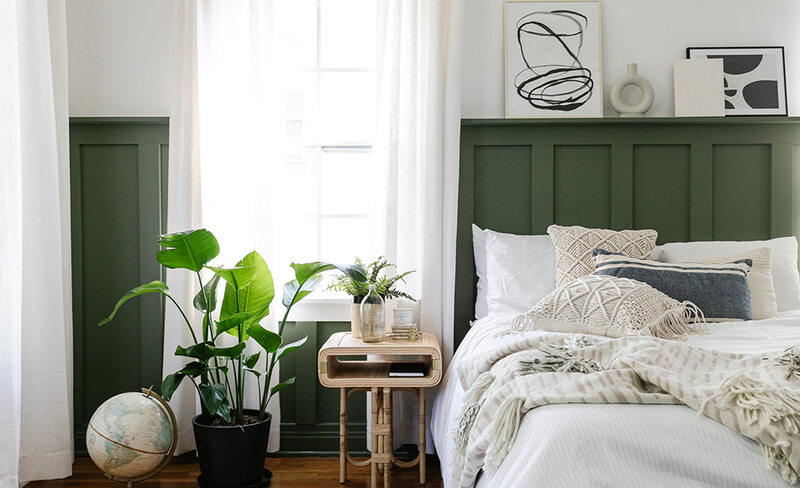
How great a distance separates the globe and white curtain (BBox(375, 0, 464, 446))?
108 cm

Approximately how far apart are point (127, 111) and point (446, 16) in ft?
5.52

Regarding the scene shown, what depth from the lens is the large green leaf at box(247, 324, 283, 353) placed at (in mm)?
2695

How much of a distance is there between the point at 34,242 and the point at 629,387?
253cm

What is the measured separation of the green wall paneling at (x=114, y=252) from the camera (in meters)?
3.26

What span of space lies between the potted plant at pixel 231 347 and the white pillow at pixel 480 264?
0.68m

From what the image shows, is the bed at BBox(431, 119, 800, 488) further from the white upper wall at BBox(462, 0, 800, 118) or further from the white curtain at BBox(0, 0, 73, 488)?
the white curtain at BBox(0, 0, 73, 488)

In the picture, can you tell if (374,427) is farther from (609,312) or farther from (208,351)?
(609,312)

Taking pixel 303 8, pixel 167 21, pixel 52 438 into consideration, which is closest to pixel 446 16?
pixel 303 8

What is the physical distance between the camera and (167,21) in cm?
328

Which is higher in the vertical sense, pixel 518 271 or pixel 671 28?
pixel 671 28

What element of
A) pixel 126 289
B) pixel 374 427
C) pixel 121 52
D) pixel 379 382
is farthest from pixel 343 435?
pixel 121 52

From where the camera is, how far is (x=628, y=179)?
3.20m

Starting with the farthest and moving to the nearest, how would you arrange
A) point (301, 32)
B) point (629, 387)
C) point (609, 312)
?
1. point (301, 32)
2. point (609, 312)
3. point (629, 387)

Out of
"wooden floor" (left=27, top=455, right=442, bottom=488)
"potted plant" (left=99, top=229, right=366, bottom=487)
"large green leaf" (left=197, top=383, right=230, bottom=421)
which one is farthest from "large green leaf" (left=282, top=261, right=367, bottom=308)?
"wooden floor" (left=27, top=455, right=442, bottom=488)
